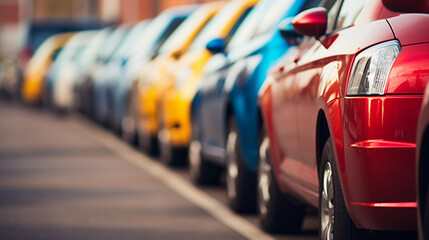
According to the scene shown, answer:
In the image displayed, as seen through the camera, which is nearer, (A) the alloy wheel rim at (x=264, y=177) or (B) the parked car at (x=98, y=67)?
A: (A) the alloy wheel rim at (x=264, y=177)

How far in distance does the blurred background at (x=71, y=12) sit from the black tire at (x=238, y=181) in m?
23.5

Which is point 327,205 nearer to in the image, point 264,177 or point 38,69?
point 264,177

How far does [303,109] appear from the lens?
6.99 meters

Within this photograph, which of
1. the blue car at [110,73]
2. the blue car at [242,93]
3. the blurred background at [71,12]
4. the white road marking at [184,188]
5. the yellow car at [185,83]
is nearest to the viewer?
the white road marking at [184,188]

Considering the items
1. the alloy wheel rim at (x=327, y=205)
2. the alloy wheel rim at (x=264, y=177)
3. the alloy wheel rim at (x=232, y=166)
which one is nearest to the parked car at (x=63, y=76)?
the alloy wheel rim at (x=232, y=166)

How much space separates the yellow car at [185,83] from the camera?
1237cm

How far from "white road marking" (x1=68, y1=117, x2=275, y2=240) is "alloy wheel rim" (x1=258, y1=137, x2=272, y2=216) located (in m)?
0.19

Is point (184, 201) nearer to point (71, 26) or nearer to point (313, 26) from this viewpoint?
point (313, 26)

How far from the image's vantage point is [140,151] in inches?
646

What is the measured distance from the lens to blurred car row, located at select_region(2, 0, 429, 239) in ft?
18.4

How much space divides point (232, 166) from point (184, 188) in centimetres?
196

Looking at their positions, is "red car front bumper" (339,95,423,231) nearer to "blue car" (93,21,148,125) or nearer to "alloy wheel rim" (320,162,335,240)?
"alloy wheel rim" (320,162,335,240)

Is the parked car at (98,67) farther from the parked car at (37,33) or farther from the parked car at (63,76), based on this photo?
the parked car at (37,33)

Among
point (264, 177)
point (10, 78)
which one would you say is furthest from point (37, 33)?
point (264, 177)
